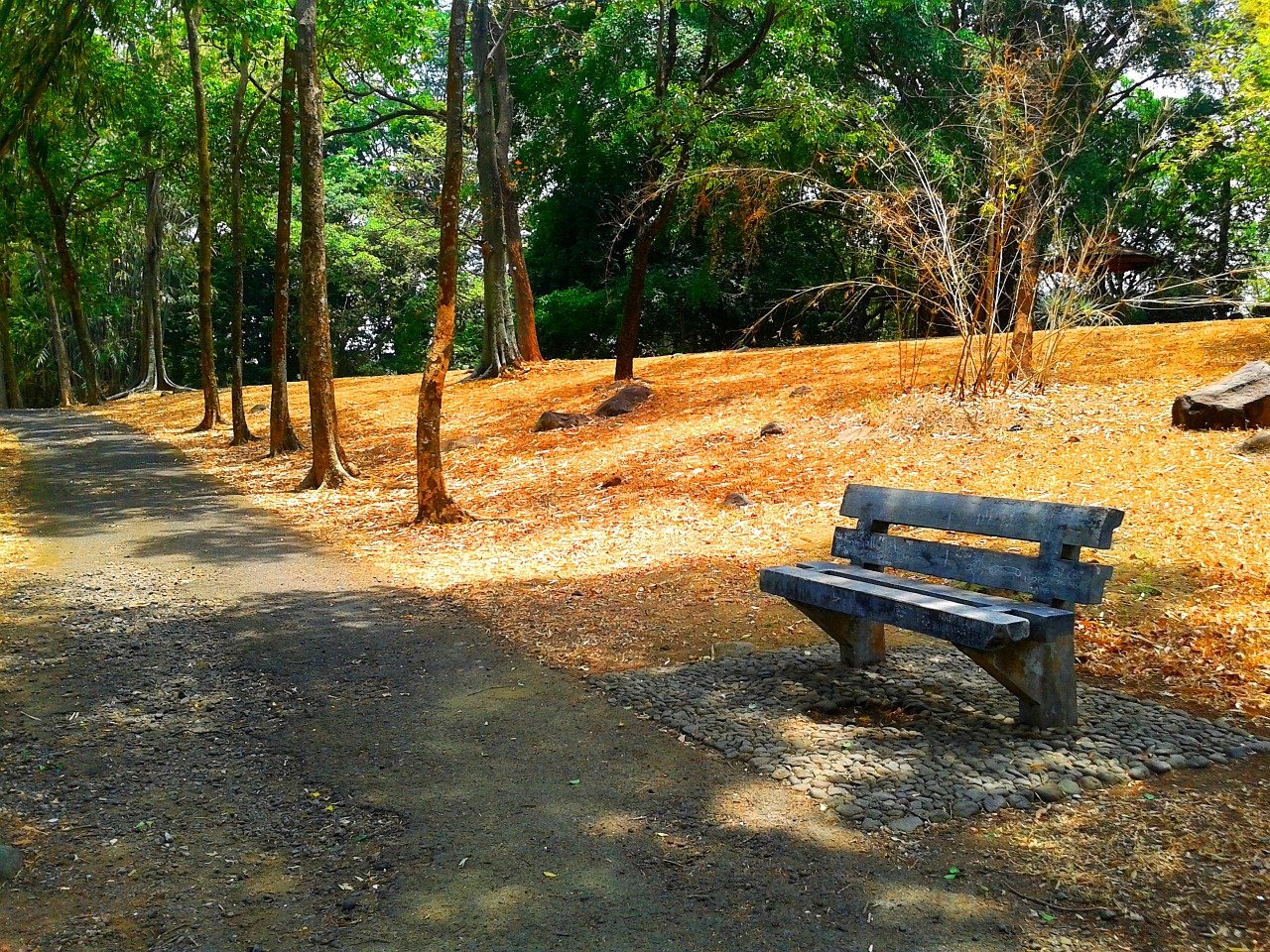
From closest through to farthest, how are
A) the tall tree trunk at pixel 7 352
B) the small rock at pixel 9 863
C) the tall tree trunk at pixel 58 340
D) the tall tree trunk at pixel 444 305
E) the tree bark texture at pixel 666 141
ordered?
the small rock at pixel 9 863
the tall tree trunk at pixel 444 305
the tree bark texture at pixel 666 141
the tall tree trunk at pixel 58 340
the tall tree trunk at pixel 7 352

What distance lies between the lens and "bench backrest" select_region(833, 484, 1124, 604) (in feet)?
14.7

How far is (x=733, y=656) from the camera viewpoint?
5.92 metres

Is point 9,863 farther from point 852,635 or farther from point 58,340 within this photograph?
point 58,340

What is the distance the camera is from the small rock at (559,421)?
1581 centimetres

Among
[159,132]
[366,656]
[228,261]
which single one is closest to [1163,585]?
[366,656]

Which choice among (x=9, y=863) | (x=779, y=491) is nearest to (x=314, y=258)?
(x=779, y=491)

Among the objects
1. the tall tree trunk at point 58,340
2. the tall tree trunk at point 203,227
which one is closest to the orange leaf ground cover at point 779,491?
the tall tree trunk at point 203,227

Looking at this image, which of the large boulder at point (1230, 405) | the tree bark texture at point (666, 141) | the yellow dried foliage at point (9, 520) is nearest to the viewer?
the yellow dried foliage at point (9, 520)

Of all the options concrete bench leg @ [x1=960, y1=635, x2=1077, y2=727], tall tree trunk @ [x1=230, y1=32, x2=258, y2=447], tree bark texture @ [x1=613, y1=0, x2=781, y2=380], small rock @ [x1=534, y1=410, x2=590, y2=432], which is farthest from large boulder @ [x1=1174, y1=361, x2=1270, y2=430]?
tall tree trunk @ [x1=230, y1=32, x2=258, y2=447]

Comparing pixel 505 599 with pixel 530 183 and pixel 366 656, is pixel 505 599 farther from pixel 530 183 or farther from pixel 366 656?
pixel 530 183

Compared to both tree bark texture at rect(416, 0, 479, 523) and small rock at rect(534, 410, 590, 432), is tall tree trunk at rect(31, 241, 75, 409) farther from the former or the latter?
tree bark texture at rect(416, 0, 479, 523)

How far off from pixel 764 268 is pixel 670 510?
1723cm

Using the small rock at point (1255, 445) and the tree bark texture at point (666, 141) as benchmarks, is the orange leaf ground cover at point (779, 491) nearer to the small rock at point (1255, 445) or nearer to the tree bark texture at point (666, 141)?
the small rock at point (1255, 445)

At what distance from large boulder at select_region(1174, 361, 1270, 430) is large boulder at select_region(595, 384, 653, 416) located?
804cm
